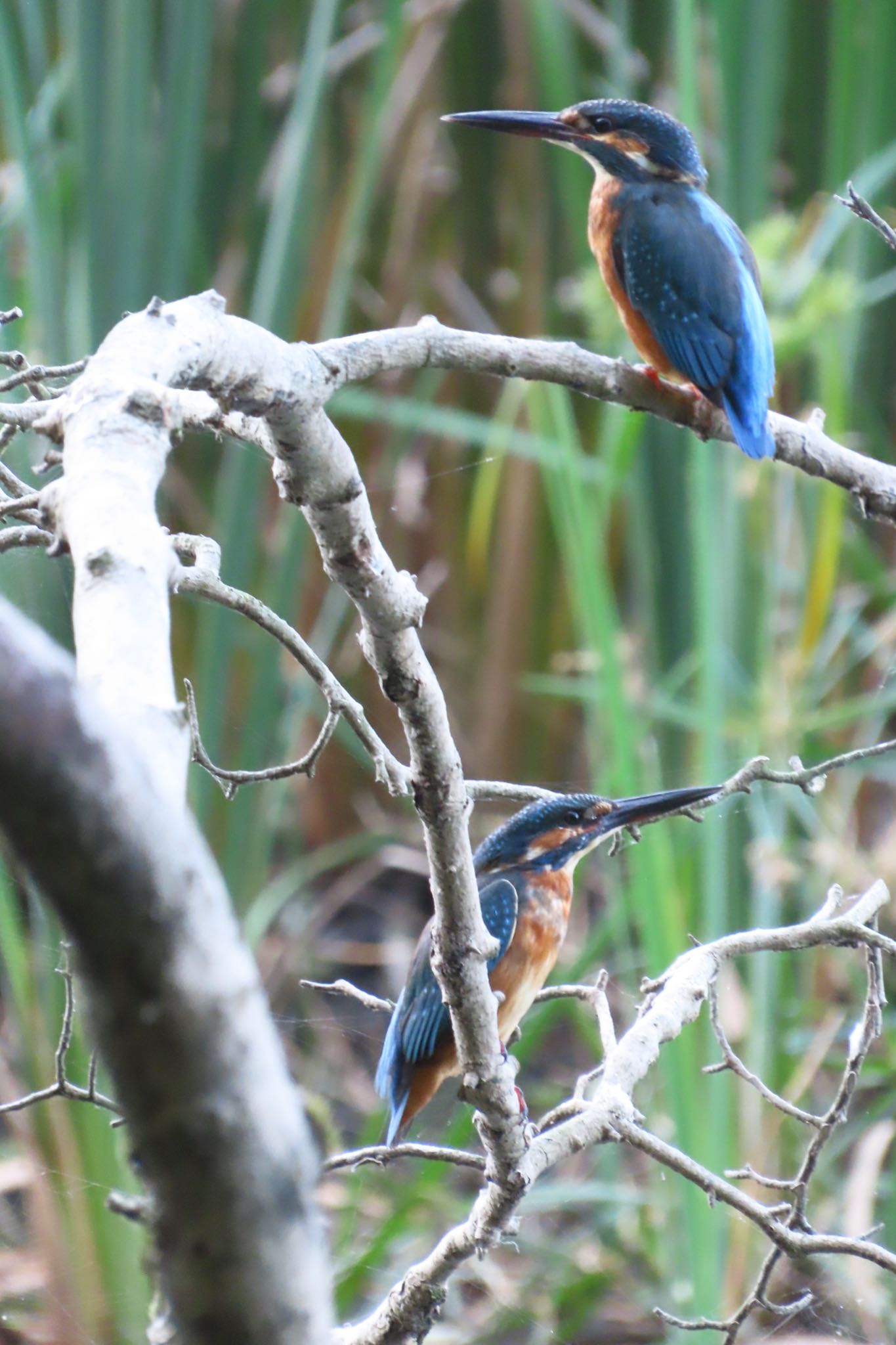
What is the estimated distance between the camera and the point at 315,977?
265 cm

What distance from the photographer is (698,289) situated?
1701 mm

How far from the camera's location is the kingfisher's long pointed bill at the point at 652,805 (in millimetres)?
1224

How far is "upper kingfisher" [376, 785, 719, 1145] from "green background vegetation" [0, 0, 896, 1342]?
14 centimetres

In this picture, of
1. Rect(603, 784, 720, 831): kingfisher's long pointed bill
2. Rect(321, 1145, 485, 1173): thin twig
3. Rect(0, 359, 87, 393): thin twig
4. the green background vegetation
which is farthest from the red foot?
Rect(321, 1145, 485, 1173): thin twig

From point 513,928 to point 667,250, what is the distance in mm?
872

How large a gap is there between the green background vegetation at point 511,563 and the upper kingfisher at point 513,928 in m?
0.14

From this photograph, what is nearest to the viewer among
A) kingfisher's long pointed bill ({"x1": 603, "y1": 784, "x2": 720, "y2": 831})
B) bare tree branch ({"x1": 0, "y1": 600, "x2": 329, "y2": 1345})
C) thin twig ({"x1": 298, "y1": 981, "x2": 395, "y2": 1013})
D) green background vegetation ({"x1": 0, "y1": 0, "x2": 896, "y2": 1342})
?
bare tree branch ({"x1": 0, "y1": 600, "x2": 329, "y2": 1345})

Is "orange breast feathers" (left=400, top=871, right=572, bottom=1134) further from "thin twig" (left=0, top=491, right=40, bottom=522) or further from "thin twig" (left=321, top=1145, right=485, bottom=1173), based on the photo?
"thin twig" (left=0, top=491, right=40, bottom=522)

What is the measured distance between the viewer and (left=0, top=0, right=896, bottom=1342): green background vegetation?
1.84 metres

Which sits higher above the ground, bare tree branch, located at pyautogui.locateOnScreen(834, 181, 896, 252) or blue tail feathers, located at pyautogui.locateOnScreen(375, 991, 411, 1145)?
bare tree branch, located at pyautogui.locateOnScreen(834, 181, 896, 252)

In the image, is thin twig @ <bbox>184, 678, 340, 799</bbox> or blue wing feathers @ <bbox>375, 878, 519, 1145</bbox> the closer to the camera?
thin twig @ <bbox>184, 678, 340, 799</bbox>

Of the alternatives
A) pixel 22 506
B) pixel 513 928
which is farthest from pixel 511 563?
pixel 22 506

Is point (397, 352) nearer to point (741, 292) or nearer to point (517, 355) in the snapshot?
point (517, 355)

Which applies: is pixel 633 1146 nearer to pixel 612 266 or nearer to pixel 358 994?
pixel 358 994
